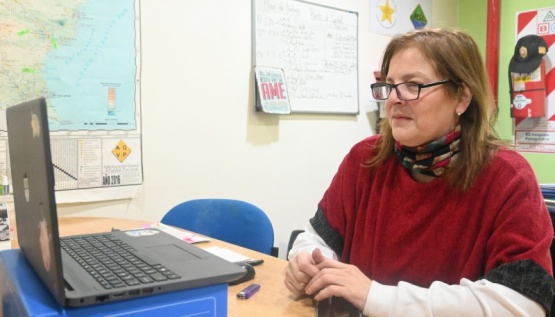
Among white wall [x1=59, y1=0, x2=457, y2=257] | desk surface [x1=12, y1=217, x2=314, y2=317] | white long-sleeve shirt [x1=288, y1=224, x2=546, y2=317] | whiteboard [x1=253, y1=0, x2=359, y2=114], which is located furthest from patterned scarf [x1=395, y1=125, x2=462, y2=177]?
whiteboard [x1=253, y1=0, x2=359, y2=114]

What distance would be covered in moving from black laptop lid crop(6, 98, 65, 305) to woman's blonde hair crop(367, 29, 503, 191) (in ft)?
→ 2.80

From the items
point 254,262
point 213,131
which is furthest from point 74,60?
point 254,262

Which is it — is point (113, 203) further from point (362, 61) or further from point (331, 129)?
point (362, 61)

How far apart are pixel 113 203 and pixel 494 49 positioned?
2794 millimetres

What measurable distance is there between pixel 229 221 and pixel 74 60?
899 millimetres

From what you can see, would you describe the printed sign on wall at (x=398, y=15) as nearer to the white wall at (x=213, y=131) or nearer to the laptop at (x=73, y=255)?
the white wall at (x=213, y=131)

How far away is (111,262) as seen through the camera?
2.50 feet

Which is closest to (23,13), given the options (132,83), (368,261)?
(132,83)

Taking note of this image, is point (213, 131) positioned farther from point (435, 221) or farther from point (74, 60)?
point (435, 221)

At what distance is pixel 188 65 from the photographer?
2264 mm

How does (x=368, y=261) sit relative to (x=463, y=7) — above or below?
below

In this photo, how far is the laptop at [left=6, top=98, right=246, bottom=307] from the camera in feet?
1.80

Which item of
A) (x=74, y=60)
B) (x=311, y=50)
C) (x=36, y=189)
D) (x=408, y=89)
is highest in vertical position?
(x=311, y=50)

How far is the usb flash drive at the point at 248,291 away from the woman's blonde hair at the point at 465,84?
504mm
